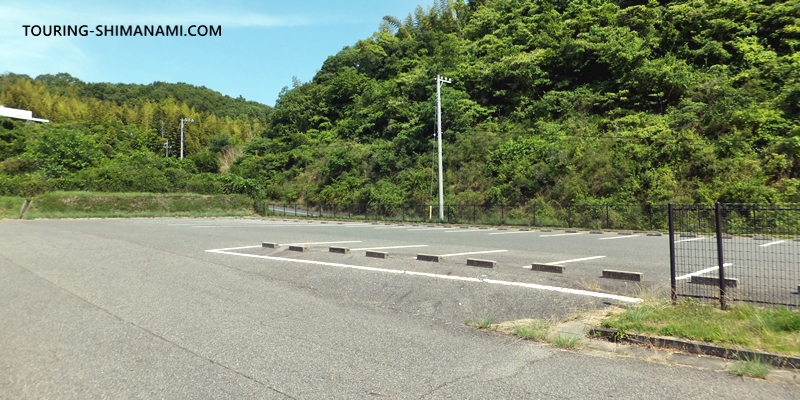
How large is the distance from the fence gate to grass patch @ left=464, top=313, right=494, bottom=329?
238 centimetres

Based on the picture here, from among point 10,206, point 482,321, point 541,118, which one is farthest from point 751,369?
point 10,206

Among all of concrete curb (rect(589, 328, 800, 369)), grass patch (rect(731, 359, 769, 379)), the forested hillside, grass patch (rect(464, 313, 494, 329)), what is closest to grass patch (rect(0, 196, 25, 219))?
the forested hillside

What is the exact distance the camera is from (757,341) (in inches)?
178

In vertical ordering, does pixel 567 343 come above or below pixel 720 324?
below

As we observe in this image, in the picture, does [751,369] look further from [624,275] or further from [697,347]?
[624,275]

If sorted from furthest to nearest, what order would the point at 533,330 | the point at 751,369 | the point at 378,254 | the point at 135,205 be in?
the point at 135,205 → the point at 378,254 → the point at 533,330 → the point at 751,369

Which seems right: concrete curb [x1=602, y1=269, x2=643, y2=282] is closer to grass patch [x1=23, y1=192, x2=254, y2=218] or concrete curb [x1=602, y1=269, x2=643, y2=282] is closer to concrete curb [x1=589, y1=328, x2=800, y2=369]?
concrete curb [x1=589, y1=328, x2=800, y2=369]

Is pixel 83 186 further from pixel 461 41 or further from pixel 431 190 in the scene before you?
pixel 461 41

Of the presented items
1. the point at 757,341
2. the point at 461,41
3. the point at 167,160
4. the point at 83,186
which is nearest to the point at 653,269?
the point at 757,341

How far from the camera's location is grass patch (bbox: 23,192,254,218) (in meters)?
40.8

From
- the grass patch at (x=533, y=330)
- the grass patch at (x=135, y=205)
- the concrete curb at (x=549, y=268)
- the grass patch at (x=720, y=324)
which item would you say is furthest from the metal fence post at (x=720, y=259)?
the grass patch at (x=135, y=205)

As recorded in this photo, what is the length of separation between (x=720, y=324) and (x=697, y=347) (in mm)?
598

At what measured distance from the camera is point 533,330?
18.1ft

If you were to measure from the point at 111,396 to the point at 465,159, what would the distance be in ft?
104
